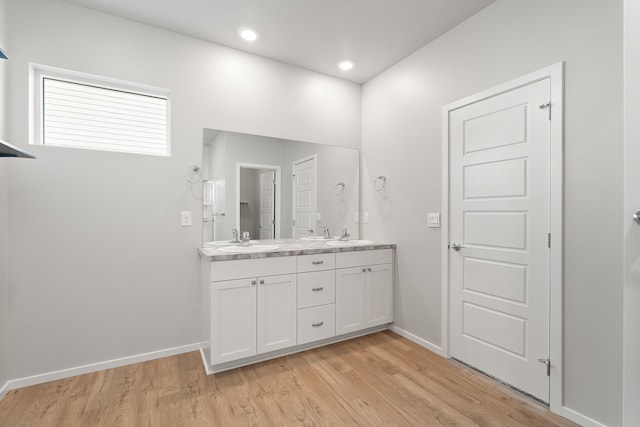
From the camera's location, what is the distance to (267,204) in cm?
291

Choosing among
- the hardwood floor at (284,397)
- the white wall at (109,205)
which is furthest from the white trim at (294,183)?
the hardwood floor at (284,397)

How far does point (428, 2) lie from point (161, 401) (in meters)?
3.22

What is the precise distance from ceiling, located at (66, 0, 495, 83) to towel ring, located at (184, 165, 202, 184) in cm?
112

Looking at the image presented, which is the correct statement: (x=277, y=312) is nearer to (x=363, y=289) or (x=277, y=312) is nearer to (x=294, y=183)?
(x=363, y=289)

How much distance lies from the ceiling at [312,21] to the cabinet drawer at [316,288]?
202 centimetres

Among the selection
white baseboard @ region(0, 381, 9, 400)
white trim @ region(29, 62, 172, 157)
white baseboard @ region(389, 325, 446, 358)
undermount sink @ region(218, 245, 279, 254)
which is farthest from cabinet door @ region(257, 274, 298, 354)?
white baseboard @ region(0, 381, 9, 400)

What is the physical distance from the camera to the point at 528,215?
6.30ft

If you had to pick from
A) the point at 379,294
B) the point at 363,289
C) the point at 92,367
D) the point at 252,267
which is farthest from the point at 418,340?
the point at 92,367

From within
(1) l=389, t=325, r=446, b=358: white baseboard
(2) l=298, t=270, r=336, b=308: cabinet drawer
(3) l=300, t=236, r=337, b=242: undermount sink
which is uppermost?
(3) l=300, t=236, r=337, b=242: undermount sink

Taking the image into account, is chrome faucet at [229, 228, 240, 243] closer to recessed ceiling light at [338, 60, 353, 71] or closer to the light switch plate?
the light switch plate

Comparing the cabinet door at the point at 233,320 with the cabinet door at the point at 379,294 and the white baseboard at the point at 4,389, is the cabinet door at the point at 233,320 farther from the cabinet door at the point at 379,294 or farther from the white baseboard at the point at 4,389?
the white baseboard at the point at 4,389

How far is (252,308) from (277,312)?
22 centimetres

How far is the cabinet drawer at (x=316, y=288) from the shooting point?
251cm

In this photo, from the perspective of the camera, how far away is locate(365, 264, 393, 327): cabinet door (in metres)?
2.87
